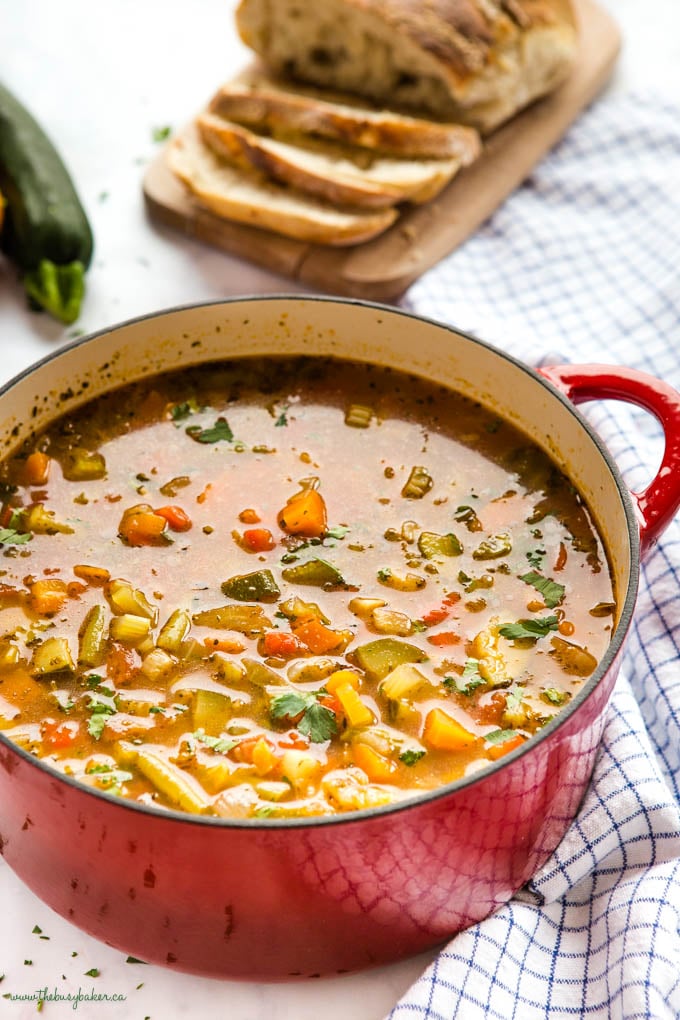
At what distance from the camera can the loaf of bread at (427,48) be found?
12.4 feet

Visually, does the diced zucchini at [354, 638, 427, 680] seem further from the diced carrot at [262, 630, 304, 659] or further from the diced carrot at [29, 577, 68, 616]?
the diced carrot at [29, 577, 68, 616]

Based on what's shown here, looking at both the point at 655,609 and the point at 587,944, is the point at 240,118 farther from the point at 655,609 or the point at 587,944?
the point at 587,944

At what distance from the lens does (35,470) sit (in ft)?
8.56

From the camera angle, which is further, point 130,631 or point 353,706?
point 130,631

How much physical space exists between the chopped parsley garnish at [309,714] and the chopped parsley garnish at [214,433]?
30.3 inches

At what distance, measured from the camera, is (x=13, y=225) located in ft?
11.9

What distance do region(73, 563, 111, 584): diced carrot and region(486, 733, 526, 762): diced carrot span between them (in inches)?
32.6

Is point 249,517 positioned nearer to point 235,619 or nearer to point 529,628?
point 235,619

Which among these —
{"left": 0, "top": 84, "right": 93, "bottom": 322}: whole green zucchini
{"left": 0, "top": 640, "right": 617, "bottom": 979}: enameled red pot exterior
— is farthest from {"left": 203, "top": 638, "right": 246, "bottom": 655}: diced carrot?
{"left": 0, "top": 84, "right": 93, "bottom": 322}: whole green zucchini

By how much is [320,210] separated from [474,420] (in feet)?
3.84

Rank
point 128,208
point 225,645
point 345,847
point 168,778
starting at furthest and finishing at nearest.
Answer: point 128,208 < point 225,645 < point 168,778 < point 345,847

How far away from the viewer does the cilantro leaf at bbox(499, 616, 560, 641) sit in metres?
2.28

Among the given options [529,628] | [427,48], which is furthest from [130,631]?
[427,48]

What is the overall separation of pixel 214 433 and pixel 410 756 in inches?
38.2
